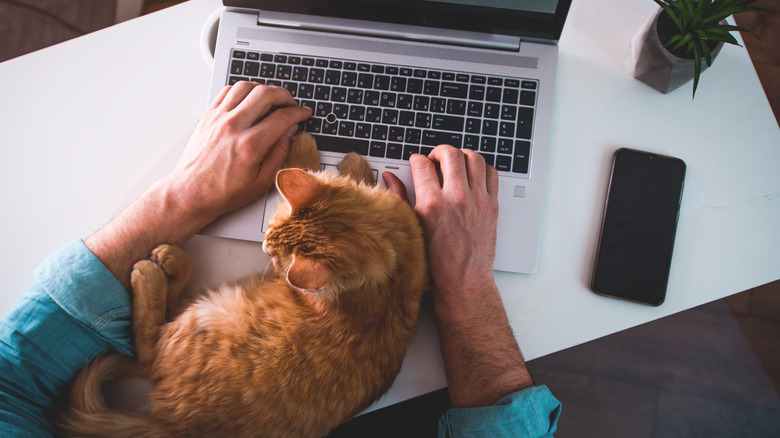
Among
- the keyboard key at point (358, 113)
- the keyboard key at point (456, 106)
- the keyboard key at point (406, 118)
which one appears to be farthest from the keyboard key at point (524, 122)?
the keyboard key at point (358, 113)

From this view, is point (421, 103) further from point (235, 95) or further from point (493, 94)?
point (235, 95)

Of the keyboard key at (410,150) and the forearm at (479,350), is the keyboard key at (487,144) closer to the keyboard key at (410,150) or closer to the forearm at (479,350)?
the keyboard key at (410,150)

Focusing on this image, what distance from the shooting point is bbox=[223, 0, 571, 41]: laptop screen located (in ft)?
2.72

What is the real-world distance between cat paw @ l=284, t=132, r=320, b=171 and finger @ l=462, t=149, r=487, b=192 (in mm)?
303

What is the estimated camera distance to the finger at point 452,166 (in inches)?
33.9

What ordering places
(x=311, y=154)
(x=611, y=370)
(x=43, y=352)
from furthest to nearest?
(x=611, y=370), (x=311, y=154), (x=43, y=352)

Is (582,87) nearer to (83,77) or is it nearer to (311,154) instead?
(311,154)

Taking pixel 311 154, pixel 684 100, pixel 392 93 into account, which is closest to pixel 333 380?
pixel 311 154

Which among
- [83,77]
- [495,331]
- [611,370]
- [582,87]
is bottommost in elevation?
[611,370]

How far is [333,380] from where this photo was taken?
79cm

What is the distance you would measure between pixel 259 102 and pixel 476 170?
1.46 ft

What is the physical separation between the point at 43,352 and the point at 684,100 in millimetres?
1324

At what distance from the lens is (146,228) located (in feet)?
2.85

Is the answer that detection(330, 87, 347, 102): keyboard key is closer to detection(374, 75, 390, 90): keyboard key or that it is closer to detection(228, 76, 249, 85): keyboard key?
detection(374, 75, 390, 90): keyboard key
